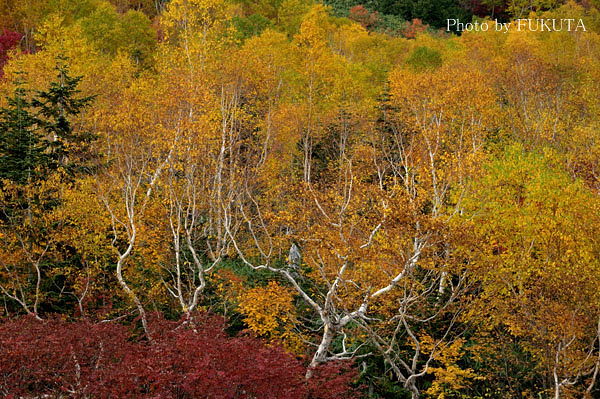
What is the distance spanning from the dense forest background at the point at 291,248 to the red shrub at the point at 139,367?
8 centimetres

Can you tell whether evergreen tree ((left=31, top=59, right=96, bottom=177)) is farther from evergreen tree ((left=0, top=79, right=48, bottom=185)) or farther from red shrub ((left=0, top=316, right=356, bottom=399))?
red shrub ((left=0, top=316, right=356, bottom=399))

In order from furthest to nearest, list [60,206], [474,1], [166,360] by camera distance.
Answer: [474,1] < [60,206] < [166,360]

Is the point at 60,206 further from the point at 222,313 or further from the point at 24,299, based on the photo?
the point at 222,313

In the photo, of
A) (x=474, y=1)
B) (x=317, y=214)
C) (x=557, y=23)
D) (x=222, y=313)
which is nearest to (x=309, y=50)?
(x=317, y=214)

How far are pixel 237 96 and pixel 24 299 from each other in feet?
40.3

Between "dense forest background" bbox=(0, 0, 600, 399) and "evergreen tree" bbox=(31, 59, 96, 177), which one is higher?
"evergreen tree" bbox=(31, 59, 96, 177)

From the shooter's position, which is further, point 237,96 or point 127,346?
point 237,96

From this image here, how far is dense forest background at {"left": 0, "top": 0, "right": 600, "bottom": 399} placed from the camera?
16.3 m

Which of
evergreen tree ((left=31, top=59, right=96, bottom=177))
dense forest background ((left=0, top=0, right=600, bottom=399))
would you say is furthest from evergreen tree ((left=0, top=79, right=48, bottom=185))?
evergreen tree ((left=31, top=59, right=96, bottom=177))

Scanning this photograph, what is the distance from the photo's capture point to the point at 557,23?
6019 centimetres

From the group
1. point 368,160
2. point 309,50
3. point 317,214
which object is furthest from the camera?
point 309,50

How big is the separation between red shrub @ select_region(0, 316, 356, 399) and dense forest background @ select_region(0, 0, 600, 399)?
0.08m

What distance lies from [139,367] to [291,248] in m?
12.9

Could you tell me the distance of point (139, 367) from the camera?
44.9 feet
